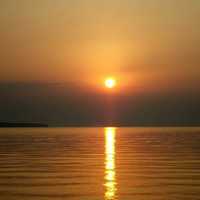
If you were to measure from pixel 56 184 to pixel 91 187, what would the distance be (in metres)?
2.10

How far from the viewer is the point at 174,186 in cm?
2406

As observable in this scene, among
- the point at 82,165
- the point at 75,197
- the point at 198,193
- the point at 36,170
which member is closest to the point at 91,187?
the point at 75,197

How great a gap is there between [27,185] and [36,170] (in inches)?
312

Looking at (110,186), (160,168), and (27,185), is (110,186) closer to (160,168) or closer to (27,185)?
(27,185)

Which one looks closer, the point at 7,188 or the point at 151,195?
the point at 151,195

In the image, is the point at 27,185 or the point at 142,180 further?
the point at 142,180

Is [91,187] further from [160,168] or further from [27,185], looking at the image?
[160,168]

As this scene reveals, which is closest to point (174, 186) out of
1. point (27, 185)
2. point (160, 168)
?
point (27, 185)

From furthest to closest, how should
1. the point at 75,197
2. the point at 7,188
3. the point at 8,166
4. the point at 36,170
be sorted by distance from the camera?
1. the point at 8,166
2. the point at 36,170
3. the point at 7,188
4. the point at 75,197

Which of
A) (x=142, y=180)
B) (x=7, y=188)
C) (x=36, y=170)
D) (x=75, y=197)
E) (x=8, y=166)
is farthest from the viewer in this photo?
(x=8, y=166)

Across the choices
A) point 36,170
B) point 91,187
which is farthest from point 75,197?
point 36,170

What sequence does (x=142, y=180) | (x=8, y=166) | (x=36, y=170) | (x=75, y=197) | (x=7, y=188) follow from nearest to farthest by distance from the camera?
(x=75, y=197)
(x=7, y=188)
(x=142, y=180)
(x=36, y=170)
(x=8, y=166)

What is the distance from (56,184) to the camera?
2514 cm

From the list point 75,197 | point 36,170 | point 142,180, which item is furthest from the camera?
point 36,170
